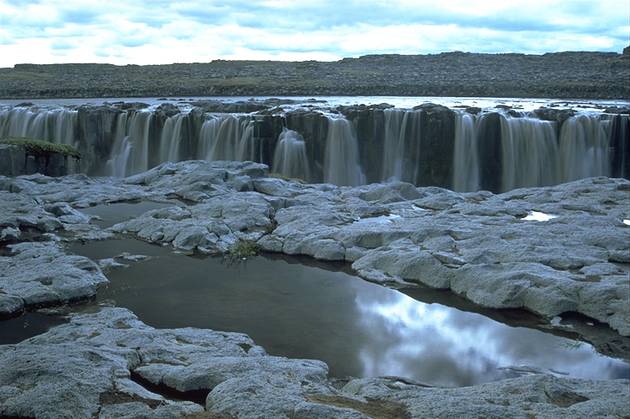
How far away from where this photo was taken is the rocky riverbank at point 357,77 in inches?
1788

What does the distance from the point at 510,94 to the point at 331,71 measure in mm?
26010

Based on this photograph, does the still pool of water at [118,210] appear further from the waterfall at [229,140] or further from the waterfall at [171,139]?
the waterfall at [171,139]

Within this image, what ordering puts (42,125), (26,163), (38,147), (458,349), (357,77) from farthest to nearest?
(357,77) → (42,125) → (38,147) → (26,163) → (458,349)

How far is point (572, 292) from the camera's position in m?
9.80

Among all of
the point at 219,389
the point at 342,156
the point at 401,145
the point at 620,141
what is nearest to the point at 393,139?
the point at 401,145

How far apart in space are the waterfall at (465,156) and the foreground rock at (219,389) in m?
17.7

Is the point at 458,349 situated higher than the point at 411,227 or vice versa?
the point at 411,227

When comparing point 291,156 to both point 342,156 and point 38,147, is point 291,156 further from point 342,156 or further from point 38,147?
point 38,147

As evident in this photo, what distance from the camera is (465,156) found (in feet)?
81.8

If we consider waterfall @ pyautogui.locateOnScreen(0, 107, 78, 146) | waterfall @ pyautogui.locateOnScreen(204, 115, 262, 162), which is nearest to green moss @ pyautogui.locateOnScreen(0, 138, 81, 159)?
waterfall @ pyautogui.locateOnScreen(204, 115, 262, 162)

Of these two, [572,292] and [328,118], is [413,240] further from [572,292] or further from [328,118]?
[328,118]

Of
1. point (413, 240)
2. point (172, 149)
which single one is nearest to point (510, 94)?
point (172, 149)

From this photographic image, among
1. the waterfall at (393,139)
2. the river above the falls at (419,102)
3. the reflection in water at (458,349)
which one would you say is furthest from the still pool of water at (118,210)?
the river above the falls at (419,102)

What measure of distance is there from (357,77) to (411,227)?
47735 millimetres
